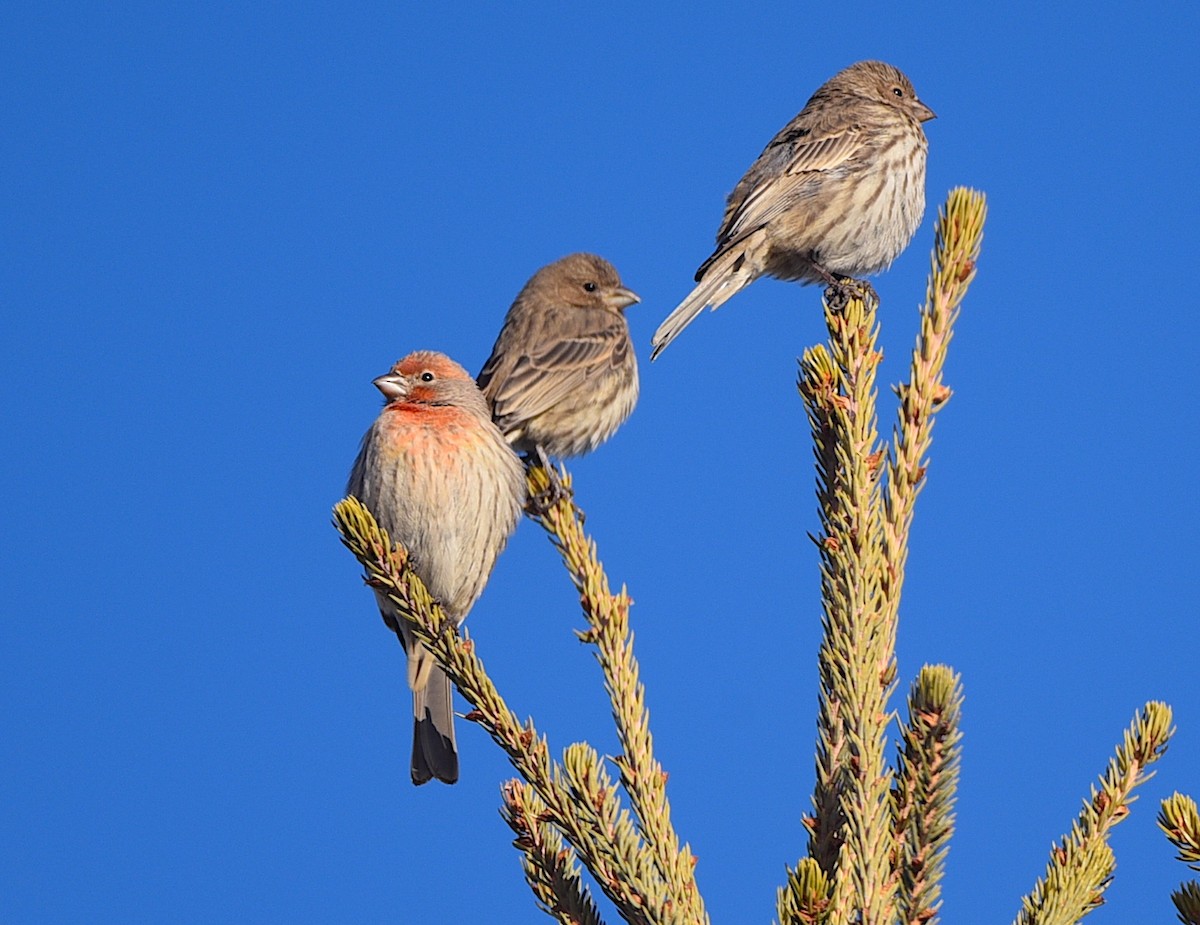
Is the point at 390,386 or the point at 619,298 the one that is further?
the point at 619,298

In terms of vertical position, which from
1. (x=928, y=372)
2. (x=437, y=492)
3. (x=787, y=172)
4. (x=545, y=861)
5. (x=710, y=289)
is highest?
(x=787, y=172)

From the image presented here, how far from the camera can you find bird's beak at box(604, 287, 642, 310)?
6727 millimetres

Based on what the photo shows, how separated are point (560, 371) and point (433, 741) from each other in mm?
1695

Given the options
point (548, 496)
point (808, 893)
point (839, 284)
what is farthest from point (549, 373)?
point (808, 893)

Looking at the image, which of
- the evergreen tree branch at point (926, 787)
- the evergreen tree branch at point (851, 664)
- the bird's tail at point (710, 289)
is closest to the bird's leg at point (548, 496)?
the evergreen tree branch at point (851, 664)

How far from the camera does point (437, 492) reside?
4953 mm

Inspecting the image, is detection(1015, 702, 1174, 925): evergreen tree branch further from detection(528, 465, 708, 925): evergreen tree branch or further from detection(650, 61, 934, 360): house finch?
detection(650, 61, 934, 360): house finch

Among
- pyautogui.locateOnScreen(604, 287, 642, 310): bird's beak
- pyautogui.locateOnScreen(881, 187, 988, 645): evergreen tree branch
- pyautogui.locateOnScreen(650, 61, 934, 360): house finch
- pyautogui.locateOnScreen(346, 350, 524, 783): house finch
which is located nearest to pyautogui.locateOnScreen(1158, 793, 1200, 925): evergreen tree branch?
pyautogui.locateOnScreen(881, 187, 988, 645): evergreen tree branch

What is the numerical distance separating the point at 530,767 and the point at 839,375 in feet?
3.76

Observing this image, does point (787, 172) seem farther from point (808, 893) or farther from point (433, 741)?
point (808, 893)

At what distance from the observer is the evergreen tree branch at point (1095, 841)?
247 centimetres

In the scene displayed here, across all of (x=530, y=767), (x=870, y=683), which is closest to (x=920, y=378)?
(x=870, y=683)

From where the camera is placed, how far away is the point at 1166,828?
2412 millimetres

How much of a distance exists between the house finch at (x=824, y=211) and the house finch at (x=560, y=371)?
95 cm
